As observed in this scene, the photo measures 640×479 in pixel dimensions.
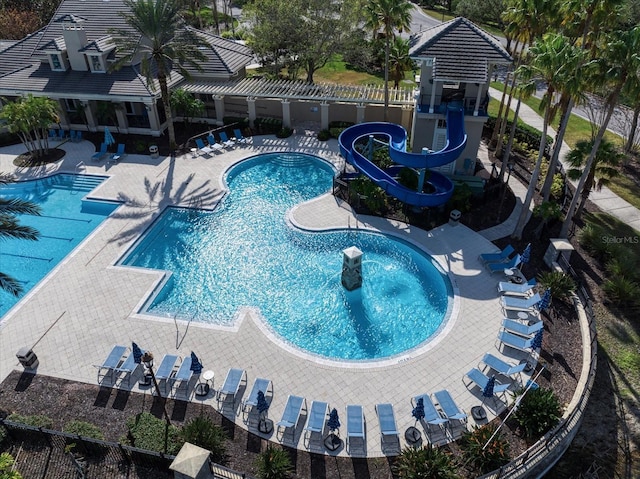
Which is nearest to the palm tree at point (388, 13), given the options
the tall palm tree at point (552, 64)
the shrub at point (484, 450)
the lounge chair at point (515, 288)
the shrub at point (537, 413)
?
the tall palm tree at point (552, 64)

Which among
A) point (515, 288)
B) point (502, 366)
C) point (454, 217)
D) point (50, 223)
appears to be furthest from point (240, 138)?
point (502, 366)

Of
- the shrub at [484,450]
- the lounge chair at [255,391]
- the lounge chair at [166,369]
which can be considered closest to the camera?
the shrub at [484,450]

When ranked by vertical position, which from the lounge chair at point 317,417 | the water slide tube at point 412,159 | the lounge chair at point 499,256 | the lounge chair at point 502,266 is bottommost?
the lounge chair at point 317,417

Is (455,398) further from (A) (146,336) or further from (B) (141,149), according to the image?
(B) (141,149)

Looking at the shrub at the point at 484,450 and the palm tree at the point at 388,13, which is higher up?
the palm tree at the point at 388,13

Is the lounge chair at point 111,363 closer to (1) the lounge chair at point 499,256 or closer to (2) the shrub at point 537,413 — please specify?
(2) the shrub at point 537,413

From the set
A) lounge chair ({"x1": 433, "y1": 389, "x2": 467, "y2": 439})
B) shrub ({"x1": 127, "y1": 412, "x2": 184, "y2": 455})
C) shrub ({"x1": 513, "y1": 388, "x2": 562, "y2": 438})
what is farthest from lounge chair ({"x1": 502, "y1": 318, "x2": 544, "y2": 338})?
shrub ({"x1": 127, "y1": 412, "x2": 184, "y2": 455})

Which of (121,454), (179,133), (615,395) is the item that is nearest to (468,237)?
(615,395)
